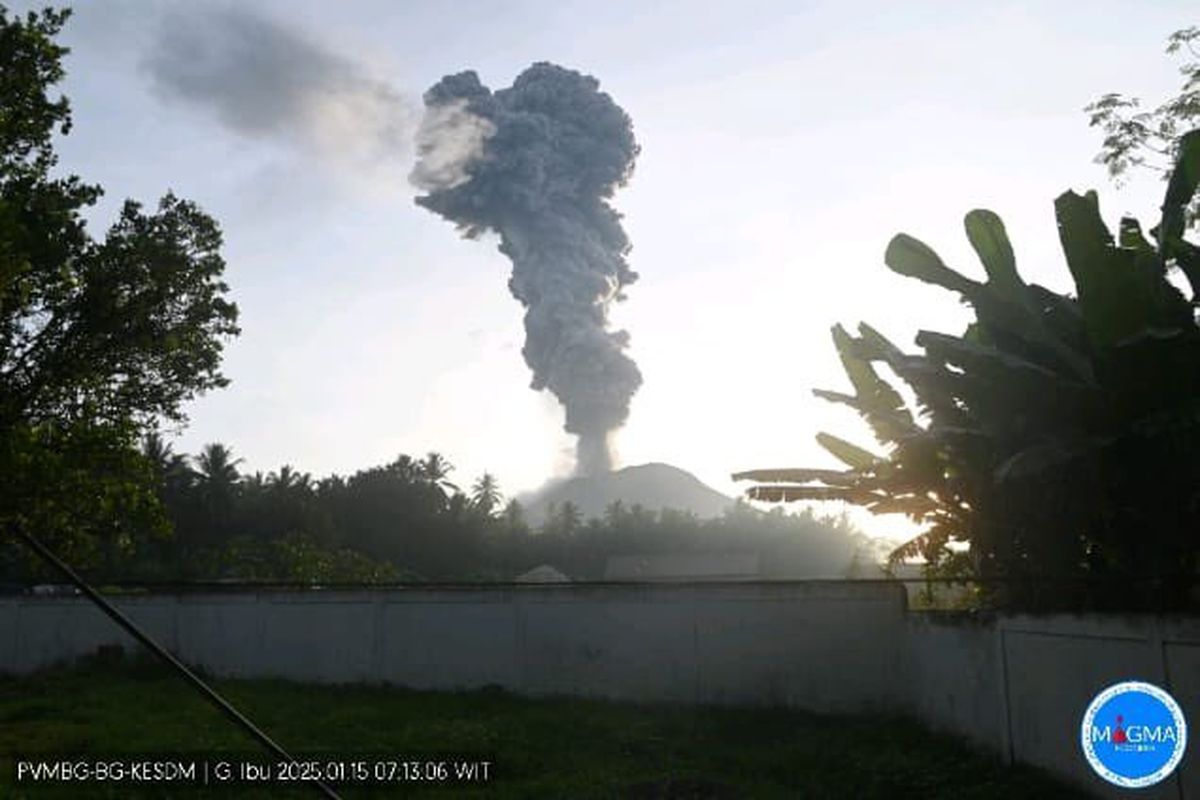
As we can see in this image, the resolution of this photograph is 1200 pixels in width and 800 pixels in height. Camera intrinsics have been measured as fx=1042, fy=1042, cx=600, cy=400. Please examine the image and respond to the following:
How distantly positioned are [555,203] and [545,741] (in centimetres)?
6968

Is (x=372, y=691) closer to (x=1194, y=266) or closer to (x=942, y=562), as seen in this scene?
(x=942, y=562)

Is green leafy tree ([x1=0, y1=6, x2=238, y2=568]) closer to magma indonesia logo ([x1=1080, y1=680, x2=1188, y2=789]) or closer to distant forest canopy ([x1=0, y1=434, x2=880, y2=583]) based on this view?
magma indonesia logo ([x1=1080, y1=680, x2=1188, y2=789])

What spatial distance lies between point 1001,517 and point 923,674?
15.0ft

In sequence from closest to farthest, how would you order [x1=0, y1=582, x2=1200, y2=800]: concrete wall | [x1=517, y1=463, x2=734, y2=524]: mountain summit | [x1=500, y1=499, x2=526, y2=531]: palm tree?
[x1=0, y1=582, x2=1200, y2=800]: concrete wall, [x1=500, y1=499, x2=526, y2=531]: palm tree, [x1=517, y1=463, x2=734, y2=524]: mountain summit

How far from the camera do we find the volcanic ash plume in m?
79.9

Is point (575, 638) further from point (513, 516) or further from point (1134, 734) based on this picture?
point (513, 516)

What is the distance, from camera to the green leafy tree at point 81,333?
13.2m

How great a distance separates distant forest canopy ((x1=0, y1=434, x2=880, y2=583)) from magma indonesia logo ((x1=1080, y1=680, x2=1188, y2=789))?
46.8 m

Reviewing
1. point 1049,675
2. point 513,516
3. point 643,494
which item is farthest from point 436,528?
point 643,494

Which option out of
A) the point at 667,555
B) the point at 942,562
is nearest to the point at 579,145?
the point at 667,555

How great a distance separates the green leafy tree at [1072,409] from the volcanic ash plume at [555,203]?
7024 centimetres

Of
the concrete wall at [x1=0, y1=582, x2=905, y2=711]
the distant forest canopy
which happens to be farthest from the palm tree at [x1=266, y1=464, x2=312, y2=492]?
the concrete wall at [x1=0, y1=582, x2=905, y2=711]

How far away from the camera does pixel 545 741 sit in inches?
589

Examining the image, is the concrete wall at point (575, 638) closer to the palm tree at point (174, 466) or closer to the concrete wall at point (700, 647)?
the concrete wall at point (700, 647)
